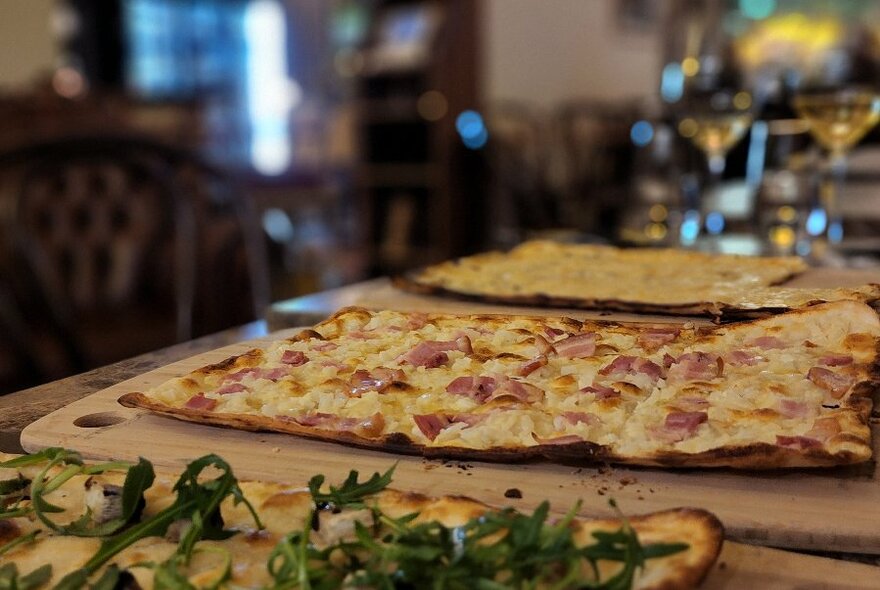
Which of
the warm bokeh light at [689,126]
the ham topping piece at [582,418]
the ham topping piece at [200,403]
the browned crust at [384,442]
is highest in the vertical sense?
the warm bokeh light at [689,126]

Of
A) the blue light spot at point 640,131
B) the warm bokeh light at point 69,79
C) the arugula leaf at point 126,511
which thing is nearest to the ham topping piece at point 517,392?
the arugula leaf at point 126,511

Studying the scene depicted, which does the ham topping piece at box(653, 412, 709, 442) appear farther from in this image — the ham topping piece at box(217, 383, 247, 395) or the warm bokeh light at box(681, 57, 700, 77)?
the warm bokeh light at box(681, 57, 700, 77)

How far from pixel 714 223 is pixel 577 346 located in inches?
62.4

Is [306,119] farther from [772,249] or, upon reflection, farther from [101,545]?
[101,545]

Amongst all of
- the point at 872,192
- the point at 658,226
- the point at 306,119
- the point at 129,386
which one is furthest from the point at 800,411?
the point at 306,119

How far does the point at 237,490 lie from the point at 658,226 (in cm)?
212

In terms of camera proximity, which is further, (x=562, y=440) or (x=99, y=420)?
(x=99, y=420)

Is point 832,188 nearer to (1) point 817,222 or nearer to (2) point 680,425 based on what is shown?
(1) point 817,222

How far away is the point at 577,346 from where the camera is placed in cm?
102

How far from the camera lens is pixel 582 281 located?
60.7 inches

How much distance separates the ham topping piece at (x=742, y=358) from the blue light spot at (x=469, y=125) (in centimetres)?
542

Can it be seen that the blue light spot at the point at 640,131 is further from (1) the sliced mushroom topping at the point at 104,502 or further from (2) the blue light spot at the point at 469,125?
(1) the sliced mushroom topping at the point at 104,502

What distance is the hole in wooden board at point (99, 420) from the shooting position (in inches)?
36.9

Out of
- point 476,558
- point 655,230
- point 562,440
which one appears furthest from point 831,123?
point 476,558
